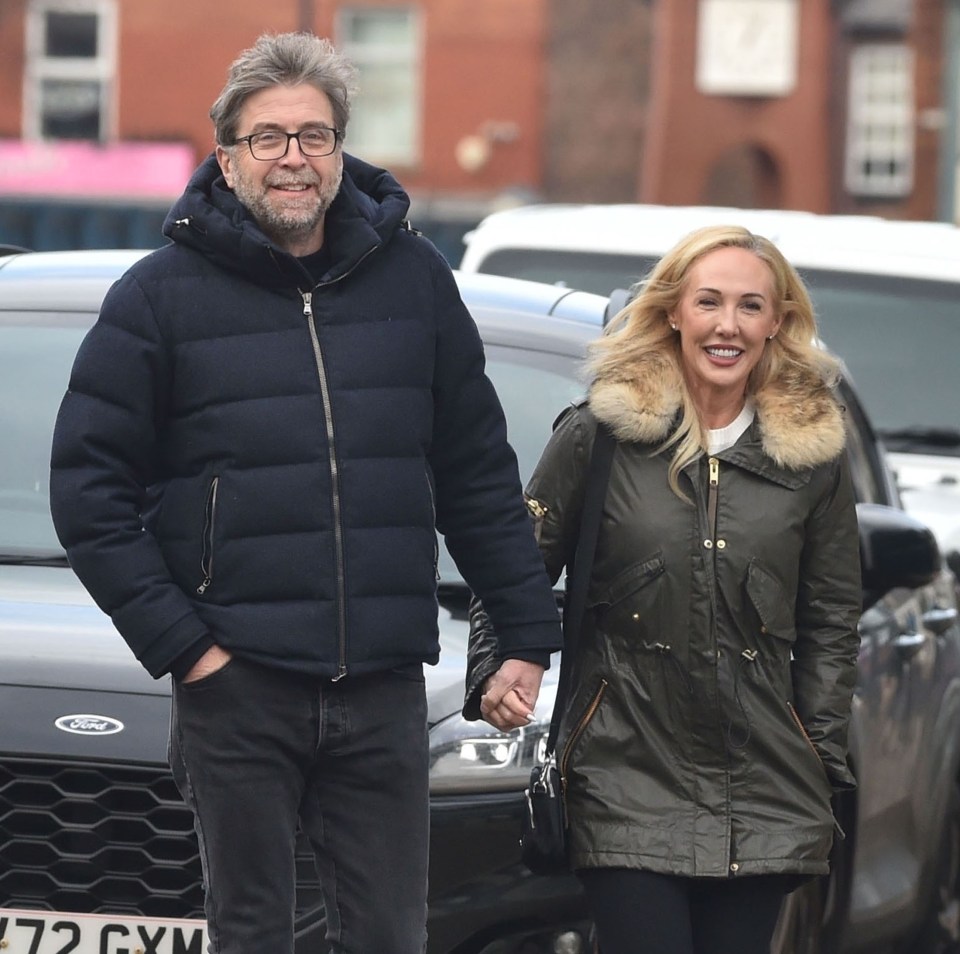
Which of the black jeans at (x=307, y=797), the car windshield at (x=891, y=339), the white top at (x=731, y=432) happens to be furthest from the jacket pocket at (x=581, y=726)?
the car windshield at (x=891, y=339)

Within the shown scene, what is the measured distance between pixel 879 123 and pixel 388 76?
24.1 ft

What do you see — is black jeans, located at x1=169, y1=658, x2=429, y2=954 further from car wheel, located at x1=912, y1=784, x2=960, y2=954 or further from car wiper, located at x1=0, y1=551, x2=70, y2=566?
car wheel, located at x1=912, y1=784, x2=960, y2=954

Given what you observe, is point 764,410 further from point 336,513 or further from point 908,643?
point 908,643

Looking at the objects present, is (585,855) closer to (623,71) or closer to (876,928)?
(876,928)

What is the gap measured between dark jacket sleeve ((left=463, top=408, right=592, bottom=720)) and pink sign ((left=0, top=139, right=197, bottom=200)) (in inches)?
1256

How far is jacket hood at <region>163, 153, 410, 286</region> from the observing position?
372 centimetres

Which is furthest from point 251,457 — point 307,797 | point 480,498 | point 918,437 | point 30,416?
point 918,437

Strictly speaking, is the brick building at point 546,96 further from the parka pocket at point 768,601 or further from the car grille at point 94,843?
the parka pocket at point 768,601

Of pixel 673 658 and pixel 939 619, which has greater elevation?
pixel 673 658

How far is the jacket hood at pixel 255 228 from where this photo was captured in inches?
147

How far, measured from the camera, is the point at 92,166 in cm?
3575

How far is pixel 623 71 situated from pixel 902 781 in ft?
97.5

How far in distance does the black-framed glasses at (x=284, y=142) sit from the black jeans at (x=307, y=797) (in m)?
0.81

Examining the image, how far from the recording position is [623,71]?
1361 inches
